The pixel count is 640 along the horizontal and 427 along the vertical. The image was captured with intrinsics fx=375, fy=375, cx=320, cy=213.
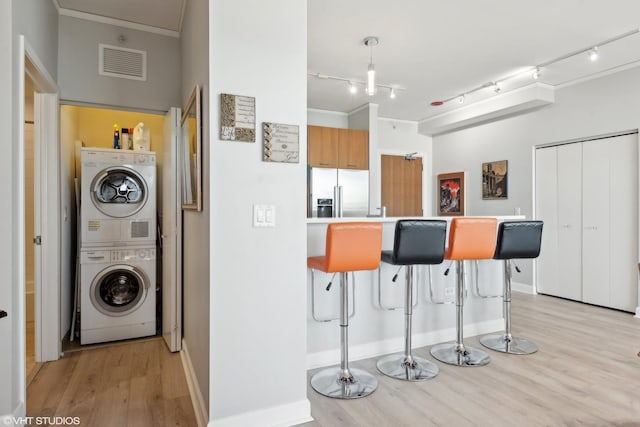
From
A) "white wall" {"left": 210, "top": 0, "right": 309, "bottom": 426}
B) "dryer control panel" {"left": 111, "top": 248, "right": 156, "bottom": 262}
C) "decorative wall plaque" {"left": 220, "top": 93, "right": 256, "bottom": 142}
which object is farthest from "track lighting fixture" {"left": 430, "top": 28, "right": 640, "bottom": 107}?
"dryer control panel" {"left": 111, "top": 248, "right": 156, "bottom": 262}

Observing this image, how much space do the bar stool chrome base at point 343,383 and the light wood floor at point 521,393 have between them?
5 cm

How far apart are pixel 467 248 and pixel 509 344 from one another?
106 cm

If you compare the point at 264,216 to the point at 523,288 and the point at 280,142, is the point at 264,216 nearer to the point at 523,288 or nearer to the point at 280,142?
the point at 280,142

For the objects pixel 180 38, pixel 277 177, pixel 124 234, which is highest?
pixel 180 38

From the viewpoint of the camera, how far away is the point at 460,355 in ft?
9.63

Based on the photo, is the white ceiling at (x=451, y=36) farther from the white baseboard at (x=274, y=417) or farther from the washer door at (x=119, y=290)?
the white baseboard at (x=274, y=417)

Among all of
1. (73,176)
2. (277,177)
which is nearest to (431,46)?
(277,177)

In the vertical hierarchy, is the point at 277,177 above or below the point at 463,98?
below

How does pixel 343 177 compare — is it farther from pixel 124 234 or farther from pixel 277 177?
pixel 277 177

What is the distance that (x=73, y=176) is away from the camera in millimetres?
3602

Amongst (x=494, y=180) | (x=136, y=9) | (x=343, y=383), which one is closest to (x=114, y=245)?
(x=136, y=9)

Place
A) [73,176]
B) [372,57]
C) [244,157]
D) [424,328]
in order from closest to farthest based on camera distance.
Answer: [244,157] < [424,328] < [73,176] < [372,57]

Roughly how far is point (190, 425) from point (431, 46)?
12.3 feet

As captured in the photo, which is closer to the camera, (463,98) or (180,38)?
(180,38)
